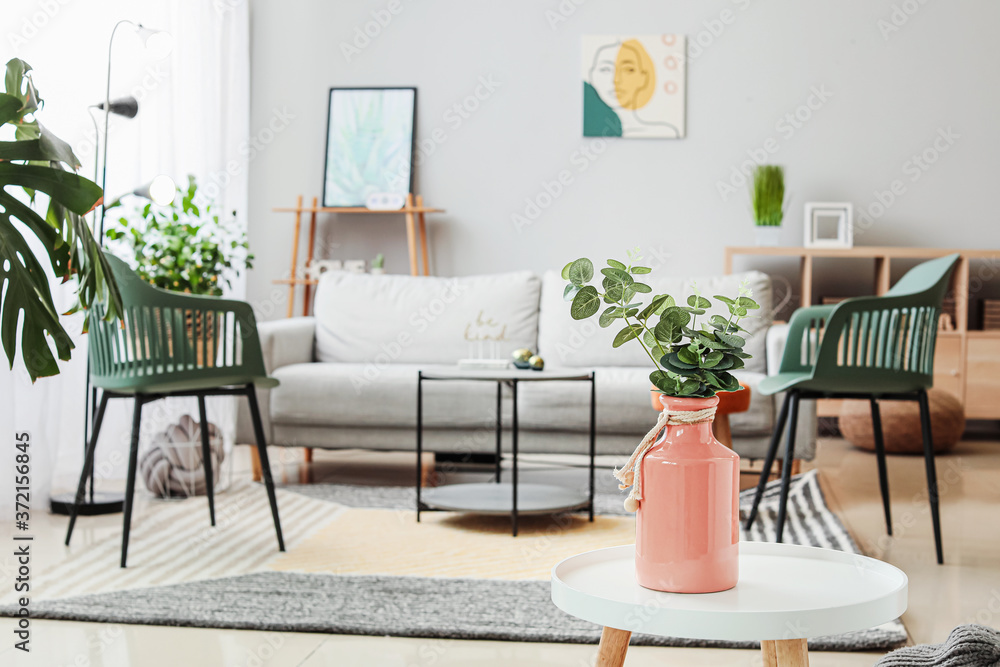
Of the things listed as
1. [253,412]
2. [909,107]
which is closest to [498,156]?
[909,107]

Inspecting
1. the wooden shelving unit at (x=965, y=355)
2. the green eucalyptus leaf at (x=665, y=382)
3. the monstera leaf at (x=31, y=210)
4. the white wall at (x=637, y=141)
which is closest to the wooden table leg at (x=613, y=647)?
the green eucalyptus leaf at (x=665, y=382)

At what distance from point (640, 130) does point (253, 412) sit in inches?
119

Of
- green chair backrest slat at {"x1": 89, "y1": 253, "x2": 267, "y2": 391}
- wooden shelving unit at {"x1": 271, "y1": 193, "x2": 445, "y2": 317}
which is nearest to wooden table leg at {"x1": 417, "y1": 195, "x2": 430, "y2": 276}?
wooden shelving unit at {"x1": 271, "y1": 193, "x2": 445, "y2": 317}

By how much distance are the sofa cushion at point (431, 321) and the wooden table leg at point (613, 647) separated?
290 centimetres

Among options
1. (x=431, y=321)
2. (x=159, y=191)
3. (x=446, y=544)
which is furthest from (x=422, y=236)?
(x=446, y=544)

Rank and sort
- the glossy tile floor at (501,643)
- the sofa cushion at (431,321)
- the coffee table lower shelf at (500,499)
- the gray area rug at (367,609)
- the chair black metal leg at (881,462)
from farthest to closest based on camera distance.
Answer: the sofa cushion at (431,321)
the coffee table lower shelf at (500,499)
the chair black metal leg at (881,462)
the gray area rug at (367,609)
the glossy tile floor at (501,643)

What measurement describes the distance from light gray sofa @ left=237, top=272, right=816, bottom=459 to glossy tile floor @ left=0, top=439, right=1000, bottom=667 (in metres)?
0.60

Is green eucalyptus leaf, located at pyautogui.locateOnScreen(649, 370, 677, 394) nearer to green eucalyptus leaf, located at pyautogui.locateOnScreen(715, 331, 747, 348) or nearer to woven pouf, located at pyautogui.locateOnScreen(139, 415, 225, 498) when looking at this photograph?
green eucalyptus leaf, located at pyautogui.locateOnScreen(715, 331, 747, 348)

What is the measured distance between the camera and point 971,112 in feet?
15.7

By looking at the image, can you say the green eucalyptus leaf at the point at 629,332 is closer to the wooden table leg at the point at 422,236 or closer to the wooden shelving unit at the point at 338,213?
the wooden shelving unit at the point at 338,213

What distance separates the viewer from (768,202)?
4617 mm

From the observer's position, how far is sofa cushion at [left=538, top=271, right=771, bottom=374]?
3.87 metres

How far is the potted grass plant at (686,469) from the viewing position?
0.95 meters

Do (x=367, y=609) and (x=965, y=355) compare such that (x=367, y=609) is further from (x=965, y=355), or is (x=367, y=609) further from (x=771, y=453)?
(x=965, y=355)
